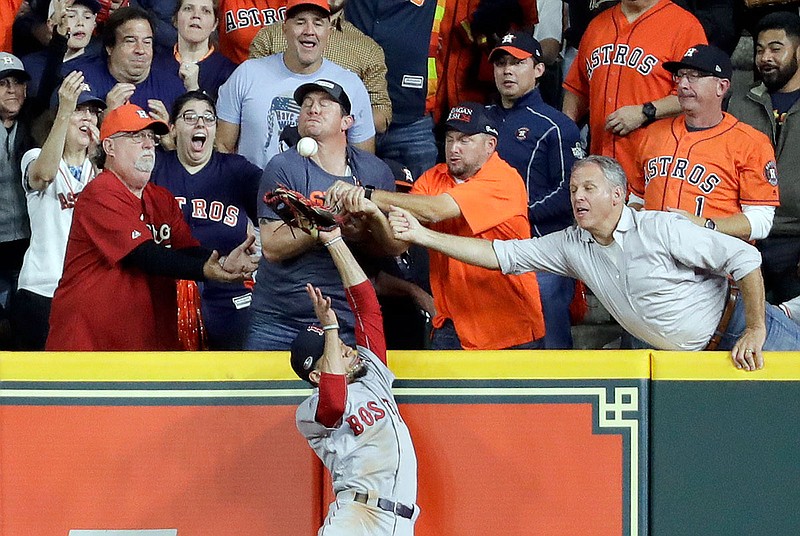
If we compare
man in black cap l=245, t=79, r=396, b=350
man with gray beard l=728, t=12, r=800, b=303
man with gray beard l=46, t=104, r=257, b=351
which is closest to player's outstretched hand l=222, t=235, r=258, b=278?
man with gray beard l=46, t=104, r=257, b=351

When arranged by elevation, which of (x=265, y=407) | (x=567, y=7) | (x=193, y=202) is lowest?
(x=265, y=407)

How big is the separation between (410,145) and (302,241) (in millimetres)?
1886

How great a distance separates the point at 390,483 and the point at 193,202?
2.37m

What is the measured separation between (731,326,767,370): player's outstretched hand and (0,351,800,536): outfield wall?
64mm

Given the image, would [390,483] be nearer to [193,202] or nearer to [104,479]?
[104,479]

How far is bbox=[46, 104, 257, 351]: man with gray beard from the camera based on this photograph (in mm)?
6461

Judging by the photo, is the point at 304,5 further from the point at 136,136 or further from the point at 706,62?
the point at 706,62

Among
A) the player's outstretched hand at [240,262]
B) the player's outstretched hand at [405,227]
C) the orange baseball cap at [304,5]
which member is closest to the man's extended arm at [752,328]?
the player's outstretched hand at [405,227]

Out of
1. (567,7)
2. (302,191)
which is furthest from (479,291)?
(567,7)

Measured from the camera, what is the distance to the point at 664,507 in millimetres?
5879

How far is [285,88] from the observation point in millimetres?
7488

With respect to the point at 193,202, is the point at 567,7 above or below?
above

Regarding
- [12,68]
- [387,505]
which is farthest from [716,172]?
[12,68]

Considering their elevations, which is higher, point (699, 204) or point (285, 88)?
point (285, 88)
